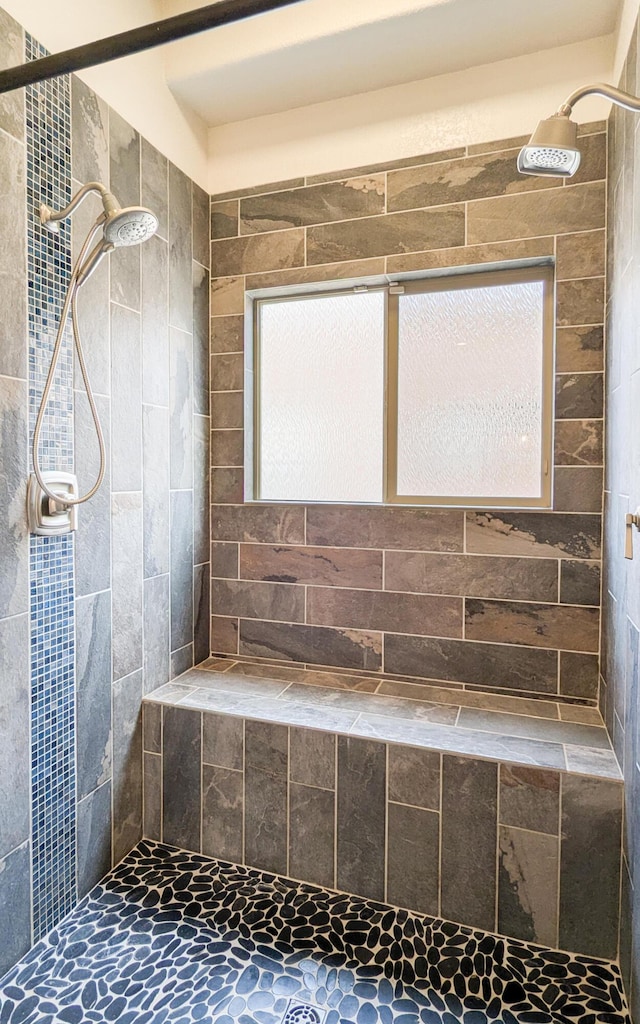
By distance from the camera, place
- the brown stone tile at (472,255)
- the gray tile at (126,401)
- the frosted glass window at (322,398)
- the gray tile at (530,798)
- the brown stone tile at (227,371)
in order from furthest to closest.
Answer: the brown stone tile at (227,371)
the frosted glass window at (322,398)
the brown stone tile at (472,255)
the gray tile at (126,401)
the gray tile at (530,798)

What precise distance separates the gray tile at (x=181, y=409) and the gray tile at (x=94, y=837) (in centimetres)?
112

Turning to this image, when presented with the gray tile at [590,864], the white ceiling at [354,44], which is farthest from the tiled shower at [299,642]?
the white ceiling at [354,44]

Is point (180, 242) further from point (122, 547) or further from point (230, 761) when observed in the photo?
point (230, 761)

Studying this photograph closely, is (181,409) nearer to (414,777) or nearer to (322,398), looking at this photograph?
(322,398)

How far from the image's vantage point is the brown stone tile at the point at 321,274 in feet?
6.88

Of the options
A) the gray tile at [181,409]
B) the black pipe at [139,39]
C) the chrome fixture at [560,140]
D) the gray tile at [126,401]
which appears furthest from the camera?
the gray tile at [181,409]

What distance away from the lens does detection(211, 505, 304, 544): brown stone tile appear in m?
2.28

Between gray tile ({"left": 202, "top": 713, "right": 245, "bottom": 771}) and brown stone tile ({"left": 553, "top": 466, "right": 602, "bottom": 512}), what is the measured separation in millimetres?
1368

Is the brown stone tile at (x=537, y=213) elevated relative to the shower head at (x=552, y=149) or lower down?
elevated

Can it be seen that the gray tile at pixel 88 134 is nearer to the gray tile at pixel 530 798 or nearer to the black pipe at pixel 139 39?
the black pipe at pixel 139 39

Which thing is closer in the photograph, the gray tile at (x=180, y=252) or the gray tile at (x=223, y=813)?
the gray tile at (x=223, y=813)

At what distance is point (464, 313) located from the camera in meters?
2.08

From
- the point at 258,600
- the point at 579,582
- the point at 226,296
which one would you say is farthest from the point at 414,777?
the point at 226,296

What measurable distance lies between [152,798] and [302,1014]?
33.8 inches
